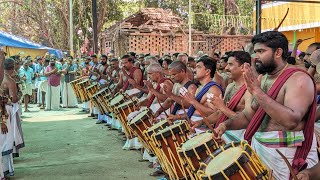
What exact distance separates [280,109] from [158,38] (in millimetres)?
14437

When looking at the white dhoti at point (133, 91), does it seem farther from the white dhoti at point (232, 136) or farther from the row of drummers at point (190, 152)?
the white dhoti at point (232, 136)

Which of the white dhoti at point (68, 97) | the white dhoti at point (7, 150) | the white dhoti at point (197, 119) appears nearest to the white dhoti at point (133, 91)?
the white dhoti at point (7, 150)

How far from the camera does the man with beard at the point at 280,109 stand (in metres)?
3.24

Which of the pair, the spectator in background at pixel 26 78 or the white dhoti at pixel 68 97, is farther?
the white dhoti at pixel 68 97

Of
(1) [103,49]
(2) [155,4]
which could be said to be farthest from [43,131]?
(2) [155,4]

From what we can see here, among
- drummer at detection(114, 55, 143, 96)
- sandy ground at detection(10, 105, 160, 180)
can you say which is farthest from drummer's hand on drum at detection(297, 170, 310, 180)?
drummer at detection(114, 55, 143, 96)

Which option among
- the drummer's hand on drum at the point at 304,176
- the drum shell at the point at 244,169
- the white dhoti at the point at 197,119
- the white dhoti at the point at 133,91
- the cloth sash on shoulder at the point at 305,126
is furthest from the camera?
the white dhoti at the point at 133,91

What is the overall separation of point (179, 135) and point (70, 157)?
12.2 ft

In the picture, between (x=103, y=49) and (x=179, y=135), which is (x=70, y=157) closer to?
(x=179, y=135)

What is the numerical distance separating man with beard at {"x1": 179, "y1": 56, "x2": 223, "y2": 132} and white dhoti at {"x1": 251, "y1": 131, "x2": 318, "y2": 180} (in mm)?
1186

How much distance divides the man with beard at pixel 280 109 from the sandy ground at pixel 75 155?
329 centimetres

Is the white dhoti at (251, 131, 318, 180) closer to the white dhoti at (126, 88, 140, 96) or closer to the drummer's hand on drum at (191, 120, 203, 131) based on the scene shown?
the drummer's hand on drum at (191, 120, 203, 131)

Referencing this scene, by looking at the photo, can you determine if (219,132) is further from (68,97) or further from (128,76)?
(68,97)

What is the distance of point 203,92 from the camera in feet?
16.9
